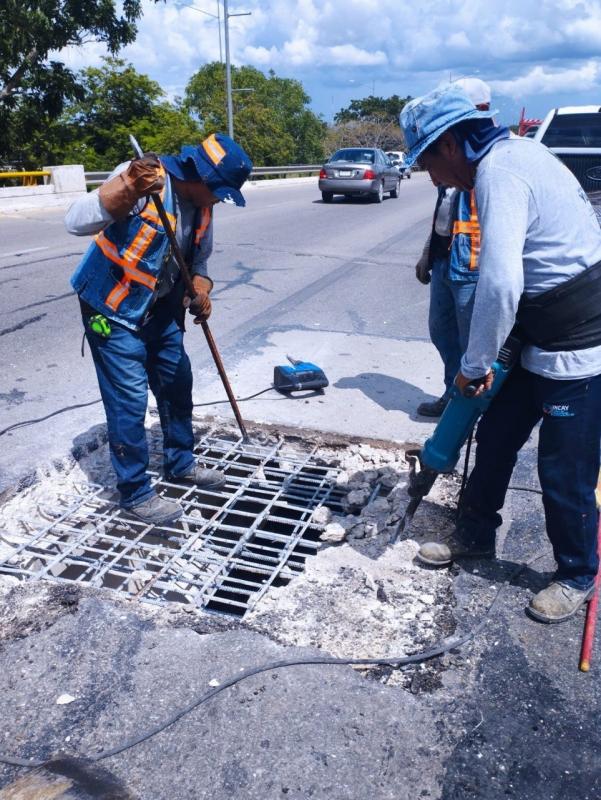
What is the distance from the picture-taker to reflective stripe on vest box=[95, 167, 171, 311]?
3.22m

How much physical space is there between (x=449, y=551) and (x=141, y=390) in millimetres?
1634

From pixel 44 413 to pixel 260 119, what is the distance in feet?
115

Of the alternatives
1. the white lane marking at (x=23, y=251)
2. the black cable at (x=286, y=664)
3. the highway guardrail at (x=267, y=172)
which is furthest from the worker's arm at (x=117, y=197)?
the highway guardrail at (x=267, y=172)

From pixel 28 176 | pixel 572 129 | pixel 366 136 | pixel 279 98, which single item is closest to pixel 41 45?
pixel 28 176

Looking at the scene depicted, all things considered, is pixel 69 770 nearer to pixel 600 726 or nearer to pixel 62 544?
pixel 62 544

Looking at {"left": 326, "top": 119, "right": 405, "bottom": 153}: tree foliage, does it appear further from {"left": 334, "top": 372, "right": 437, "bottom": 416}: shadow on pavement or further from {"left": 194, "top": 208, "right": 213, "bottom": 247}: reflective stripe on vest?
{"left": 194, "top": 208, "right": 213, "bottom": 247}: reflective stripe on vest

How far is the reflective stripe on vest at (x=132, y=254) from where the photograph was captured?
322 cm

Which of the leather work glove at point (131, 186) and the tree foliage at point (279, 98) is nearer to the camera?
the leather work glove at point (131, 186)

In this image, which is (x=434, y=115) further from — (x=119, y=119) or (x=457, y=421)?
(x=119, y=119)

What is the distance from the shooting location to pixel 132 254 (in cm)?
325

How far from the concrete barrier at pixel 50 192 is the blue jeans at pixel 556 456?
625 inches

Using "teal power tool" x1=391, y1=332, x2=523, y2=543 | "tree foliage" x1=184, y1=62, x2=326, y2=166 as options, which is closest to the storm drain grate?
"teal power tool" x1=391, y1=332, x2=523, y2=543

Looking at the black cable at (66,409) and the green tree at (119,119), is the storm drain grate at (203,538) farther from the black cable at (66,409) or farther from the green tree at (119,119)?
the green tree at (119,119)

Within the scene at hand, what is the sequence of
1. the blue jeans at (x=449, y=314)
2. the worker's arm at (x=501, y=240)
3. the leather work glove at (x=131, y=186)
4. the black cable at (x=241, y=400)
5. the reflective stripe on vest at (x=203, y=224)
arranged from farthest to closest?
the black cable at (x=241, y=400) → the blue jeans at (x=449, y=314) → the reflective stripe on vest at (x=203, y=224) → the leather work glove at (x=131, y=186) → the worker's arm at (x=501, y=240)
